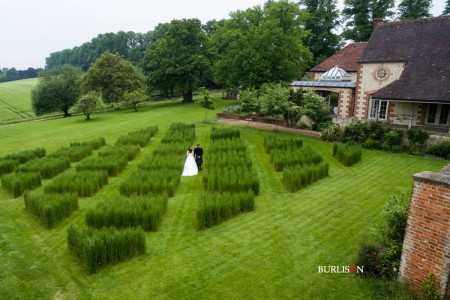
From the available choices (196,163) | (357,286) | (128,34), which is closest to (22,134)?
(196,163)

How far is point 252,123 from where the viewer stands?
2670cm

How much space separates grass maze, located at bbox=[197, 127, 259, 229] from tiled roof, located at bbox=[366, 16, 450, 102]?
32.3ft

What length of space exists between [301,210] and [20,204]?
980 cm

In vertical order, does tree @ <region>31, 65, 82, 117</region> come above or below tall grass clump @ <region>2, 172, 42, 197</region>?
above

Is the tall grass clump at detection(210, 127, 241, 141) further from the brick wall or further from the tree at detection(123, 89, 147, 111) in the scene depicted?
the tree at detection(123, 89, 147, 111)

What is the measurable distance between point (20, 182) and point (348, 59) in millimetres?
28339

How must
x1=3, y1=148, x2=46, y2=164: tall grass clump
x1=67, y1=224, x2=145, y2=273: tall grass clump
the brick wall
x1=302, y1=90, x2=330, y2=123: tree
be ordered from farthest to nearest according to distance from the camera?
x1=302, y1=90, x2=330, y2=123: tree
x1=3, y1=148, x2=46, y2=164: tall grass clump
x1=67, y1=224, x2=145, y2=273: tall grass clump
the brick wall

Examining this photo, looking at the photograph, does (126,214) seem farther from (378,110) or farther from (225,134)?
(378,110)

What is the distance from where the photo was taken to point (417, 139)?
17406 millimetres

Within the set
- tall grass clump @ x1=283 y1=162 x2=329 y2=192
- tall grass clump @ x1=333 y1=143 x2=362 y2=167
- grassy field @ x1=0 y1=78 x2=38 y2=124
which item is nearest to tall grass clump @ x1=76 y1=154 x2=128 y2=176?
tall grass clump @ x1=283 y1=162 x2=329 y2=192

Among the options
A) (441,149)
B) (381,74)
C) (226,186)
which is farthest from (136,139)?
(441,149)

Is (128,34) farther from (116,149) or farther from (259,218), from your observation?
(259,218)

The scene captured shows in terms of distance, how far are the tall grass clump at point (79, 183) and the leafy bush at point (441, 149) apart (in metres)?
15.5

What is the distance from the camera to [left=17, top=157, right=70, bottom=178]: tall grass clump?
14.5 meters
